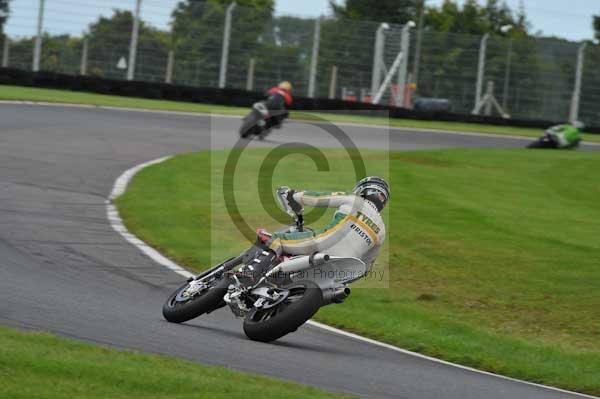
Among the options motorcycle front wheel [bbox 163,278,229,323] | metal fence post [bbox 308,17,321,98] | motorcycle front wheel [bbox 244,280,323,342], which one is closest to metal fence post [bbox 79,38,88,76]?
metal fence post [bbox 308,17,321,98]

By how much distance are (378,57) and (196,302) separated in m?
24.7

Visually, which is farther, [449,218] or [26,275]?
[449,218]

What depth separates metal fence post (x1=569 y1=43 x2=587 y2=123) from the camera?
3262cm

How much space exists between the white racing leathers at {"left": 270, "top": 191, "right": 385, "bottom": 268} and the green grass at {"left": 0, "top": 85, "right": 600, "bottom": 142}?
57.9ft

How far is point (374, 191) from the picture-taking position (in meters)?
8.45

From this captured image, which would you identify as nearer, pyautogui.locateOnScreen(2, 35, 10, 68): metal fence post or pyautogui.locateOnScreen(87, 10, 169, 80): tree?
pyautogui.locateOnScreen(2, 35, 10, 68): metal fence post

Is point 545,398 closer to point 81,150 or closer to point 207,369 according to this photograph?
point 207,369

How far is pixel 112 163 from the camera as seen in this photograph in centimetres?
1866

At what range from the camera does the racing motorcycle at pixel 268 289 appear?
7.93 m

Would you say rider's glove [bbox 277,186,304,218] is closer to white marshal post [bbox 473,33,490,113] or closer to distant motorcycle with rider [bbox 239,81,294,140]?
distant motorcycle with rider [bbox 239,81,294,140]

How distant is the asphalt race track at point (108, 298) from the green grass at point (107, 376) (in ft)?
1.84

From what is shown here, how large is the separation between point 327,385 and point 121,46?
24.3 meters

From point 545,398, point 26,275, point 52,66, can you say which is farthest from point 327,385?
point 52,66

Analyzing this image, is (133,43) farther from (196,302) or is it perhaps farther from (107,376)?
(107,376)
